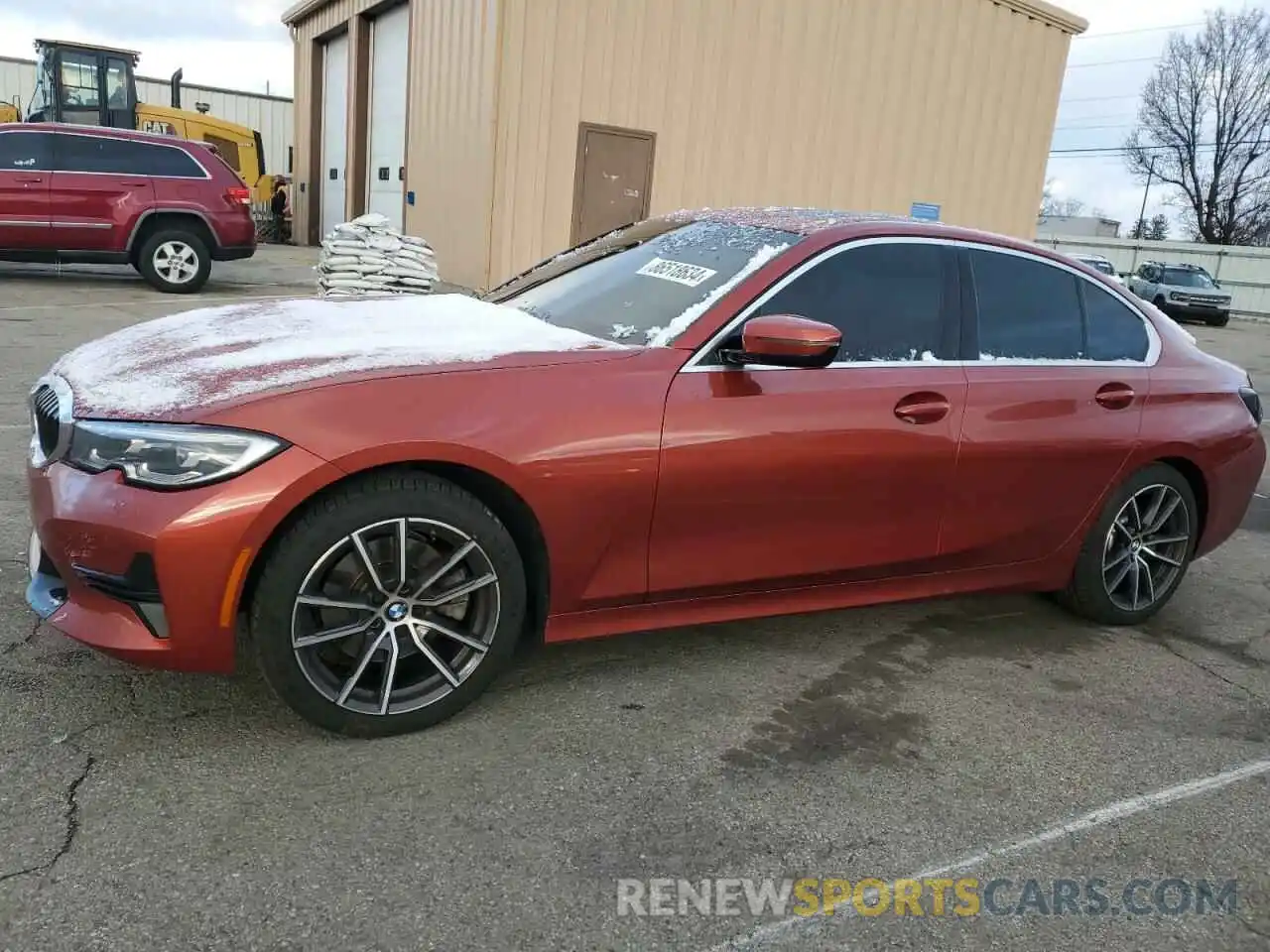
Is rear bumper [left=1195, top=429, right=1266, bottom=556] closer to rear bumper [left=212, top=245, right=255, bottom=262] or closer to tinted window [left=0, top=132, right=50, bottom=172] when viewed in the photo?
rear bumper [left=212, top=245, right=255, bottom=262]

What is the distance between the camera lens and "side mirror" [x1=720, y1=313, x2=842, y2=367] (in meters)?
3.00

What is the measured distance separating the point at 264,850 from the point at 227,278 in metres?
13.9

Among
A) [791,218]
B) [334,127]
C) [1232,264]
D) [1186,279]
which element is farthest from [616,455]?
[1232,264]

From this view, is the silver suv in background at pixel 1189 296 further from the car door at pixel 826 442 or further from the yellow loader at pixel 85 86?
the car door at pixel 826 442

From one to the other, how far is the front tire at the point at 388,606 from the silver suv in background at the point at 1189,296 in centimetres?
2831

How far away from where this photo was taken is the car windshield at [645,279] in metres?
3.34

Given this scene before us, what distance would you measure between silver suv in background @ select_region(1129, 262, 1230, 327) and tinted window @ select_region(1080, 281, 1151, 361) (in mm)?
25919

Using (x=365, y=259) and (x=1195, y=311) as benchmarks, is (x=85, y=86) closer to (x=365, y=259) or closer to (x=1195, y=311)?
(x=365, y=259)

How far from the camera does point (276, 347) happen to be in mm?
2965

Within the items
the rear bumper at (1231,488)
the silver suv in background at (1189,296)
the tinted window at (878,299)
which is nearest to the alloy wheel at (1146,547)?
the rear bumper at (1231,488)

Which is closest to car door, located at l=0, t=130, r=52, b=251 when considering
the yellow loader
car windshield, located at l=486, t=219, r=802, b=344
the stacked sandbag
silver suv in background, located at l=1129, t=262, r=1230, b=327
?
the stacked sandbag

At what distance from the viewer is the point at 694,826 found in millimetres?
2580

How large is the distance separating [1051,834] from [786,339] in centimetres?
150

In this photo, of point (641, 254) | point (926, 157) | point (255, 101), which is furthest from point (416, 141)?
point (255, 101)
